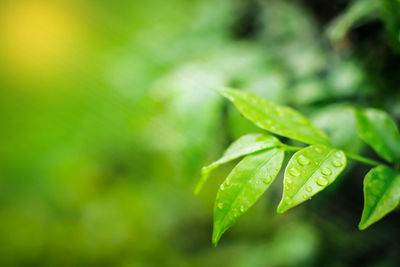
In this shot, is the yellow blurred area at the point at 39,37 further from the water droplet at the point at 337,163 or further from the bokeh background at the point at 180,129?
the water droplet at the point at 337,163

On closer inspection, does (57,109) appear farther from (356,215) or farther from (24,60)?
(356,215)

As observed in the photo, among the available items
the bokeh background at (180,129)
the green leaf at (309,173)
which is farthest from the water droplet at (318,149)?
the bokeh background at (180,129)

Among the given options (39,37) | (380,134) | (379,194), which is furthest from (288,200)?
(39,37)

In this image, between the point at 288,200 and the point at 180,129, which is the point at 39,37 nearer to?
the point at 180,129

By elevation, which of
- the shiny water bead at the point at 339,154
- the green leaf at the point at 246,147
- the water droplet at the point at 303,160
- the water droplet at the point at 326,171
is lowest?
the shiny water bead at the point at 339,154

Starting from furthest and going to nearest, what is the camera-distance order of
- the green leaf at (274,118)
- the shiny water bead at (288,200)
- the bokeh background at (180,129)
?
the bokeh background at (180,129) → the green leaf at (274,118) → the shiny water bead at (288,200)

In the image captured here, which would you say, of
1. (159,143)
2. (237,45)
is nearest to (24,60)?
(159,143)
